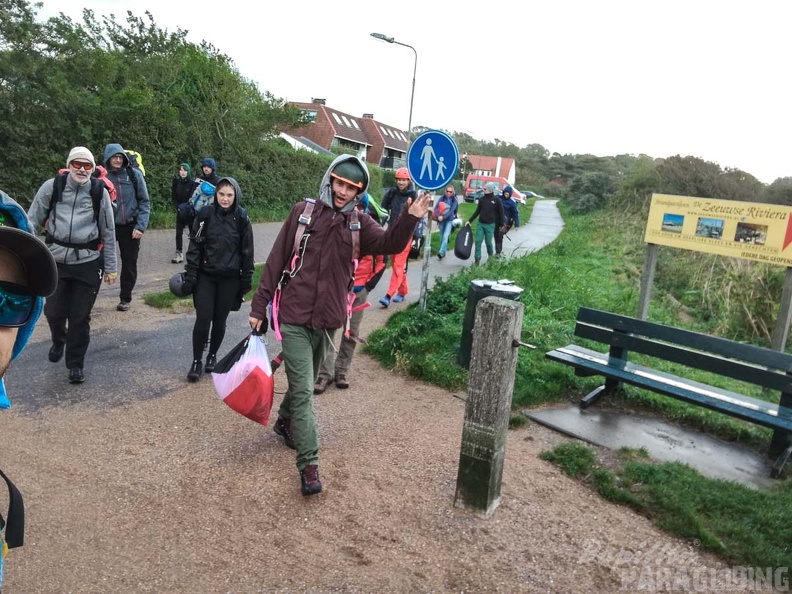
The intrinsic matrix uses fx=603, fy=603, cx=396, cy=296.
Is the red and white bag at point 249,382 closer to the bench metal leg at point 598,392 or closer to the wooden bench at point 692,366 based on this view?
the wooden bench at point 692,366

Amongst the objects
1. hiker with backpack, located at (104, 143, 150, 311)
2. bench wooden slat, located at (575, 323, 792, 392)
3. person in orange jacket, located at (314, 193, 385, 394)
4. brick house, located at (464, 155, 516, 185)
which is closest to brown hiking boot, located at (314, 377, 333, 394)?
person in orange jacket, located at (314, 193, 385, 394)

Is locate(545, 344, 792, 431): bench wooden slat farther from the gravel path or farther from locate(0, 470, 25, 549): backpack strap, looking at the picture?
locate(0, 470, 25, 549): backpack strap

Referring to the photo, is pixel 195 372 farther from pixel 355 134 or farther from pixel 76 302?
pixel 355 134

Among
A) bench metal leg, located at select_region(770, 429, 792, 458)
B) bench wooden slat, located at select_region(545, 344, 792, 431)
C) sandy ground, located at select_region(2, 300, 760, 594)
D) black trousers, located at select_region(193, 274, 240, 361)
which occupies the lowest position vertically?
sandy ground, located at select_region(2, 300, 760, 594)

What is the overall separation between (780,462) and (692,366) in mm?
965

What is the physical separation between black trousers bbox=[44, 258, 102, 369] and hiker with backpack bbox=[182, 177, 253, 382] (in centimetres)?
76

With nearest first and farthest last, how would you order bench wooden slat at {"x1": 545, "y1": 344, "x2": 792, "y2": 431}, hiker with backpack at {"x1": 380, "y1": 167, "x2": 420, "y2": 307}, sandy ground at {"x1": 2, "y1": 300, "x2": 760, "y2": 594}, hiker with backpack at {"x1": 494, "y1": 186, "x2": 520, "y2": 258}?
sandy ground at {"x1": 2, "y1": 300, "x2": 760, "y2": 594}
bench wooden slat at {"x1": 545, "y1": 344, "x2": 792, "y2": 431}
hiker with backpack at {"x1": 380, "y1": 167, "x2": 420, "y2": 307}
hiker with backpack at {"x1": 494, "y1": 186, "x2": 520, "y2": 258}

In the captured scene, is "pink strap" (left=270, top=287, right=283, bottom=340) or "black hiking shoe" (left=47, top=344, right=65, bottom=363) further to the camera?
"black hiking shoe" (left=47, top=344, right=65, bottom=363)

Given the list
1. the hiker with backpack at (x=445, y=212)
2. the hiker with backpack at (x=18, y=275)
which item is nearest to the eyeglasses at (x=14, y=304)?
the hiker with backpack at (x=18, y=275)

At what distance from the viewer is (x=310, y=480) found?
360 centimetres

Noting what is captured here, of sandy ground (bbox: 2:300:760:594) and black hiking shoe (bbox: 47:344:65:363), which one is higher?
black hiking shoe (bbox: 47:344:65:363)

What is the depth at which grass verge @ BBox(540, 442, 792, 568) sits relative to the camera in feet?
11.3

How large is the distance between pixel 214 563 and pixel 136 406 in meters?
2.18

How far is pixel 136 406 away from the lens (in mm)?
4773
